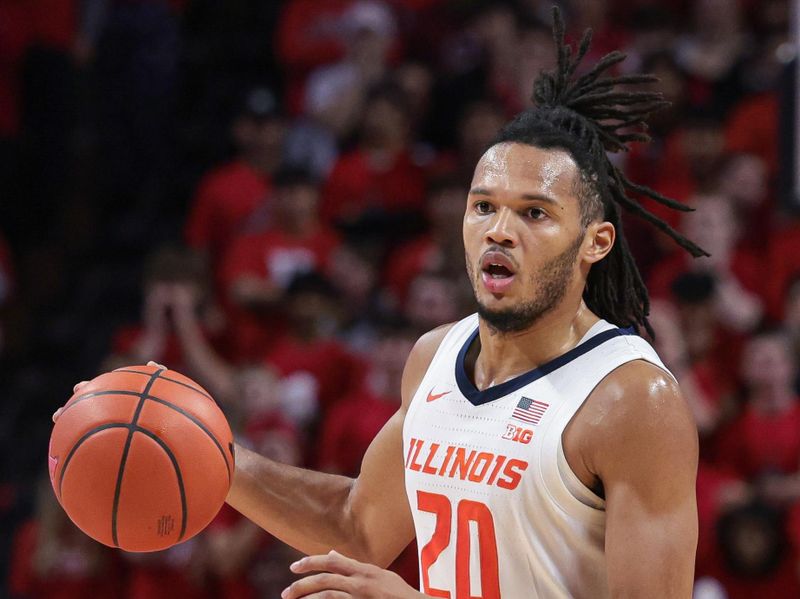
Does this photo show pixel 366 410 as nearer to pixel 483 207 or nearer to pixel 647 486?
pixel 483 207

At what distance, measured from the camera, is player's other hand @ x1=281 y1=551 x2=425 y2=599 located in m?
2.83

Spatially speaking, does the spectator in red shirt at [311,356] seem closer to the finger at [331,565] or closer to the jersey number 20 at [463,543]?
the jersey number 20 at [463,543]

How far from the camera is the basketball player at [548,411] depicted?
3.04m

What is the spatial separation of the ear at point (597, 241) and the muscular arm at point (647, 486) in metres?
0.39

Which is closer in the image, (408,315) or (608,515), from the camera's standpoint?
(608,515)

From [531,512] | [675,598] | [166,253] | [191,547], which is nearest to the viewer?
[675,598]

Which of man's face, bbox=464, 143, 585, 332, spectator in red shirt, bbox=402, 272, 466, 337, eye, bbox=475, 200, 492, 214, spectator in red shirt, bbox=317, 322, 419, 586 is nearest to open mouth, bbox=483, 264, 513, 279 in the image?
man's face, bbox=464, 143, 585, 332

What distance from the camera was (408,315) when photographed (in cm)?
693

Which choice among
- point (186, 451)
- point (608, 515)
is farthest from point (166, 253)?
point (608, 515)

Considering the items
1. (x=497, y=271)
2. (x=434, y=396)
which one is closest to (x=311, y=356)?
(x=434, y=396)

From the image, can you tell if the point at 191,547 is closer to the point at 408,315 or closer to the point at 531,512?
the point at 408,315

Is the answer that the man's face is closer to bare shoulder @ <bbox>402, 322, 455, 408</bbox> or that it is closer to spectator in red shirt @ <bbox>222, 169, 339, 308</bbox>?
bare shoulder @ <bbox>402, 322, 455, 408</bbox>

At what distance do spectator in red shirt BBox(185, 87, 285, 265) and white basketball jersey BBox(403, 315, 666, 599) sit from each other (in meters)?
4.72

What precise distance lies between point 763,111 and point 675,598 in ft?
17.4
